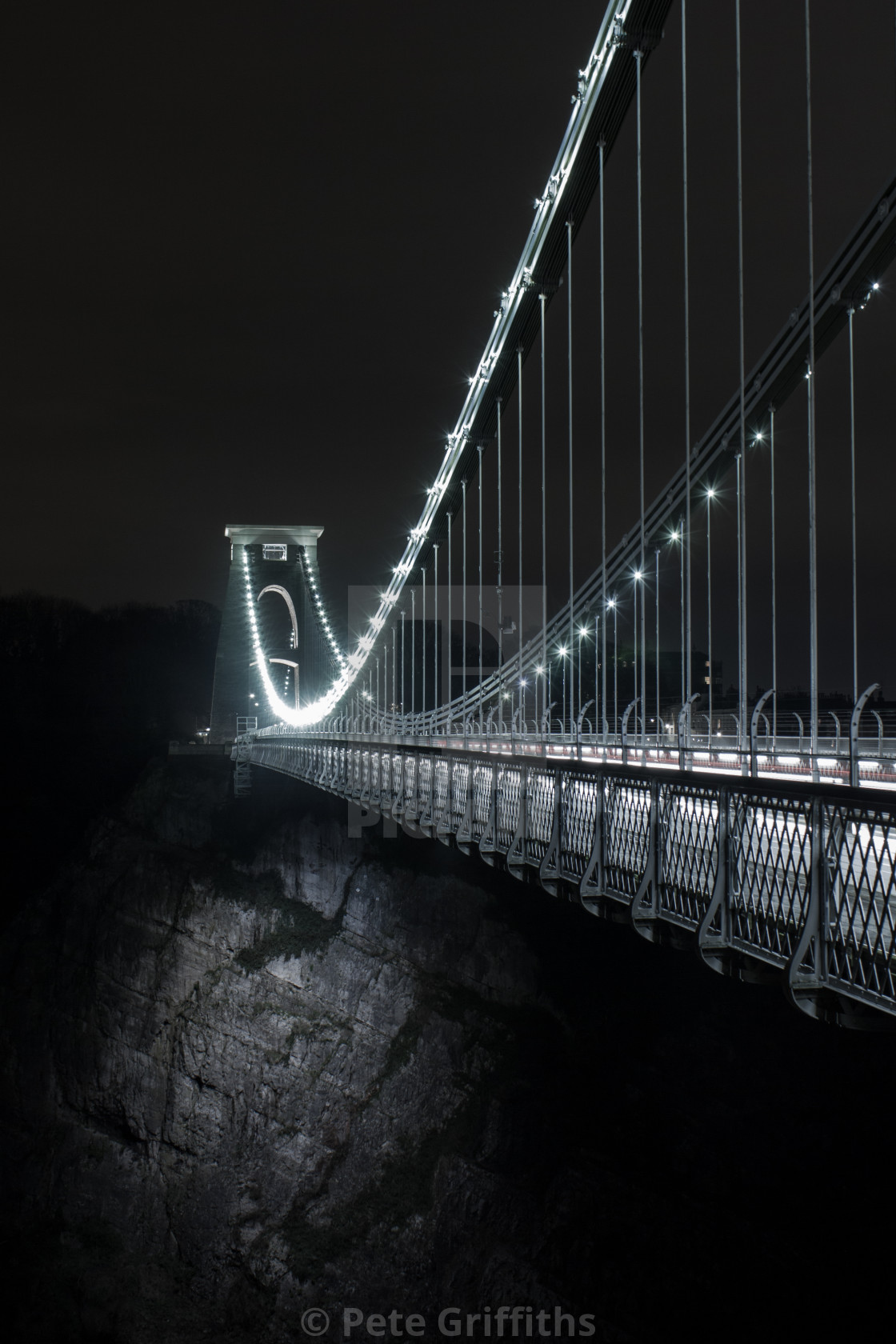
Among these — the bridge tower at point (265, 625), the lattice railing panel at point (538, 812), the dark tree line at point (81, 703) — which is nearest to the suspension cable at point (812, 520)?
the lattice railing panel at point (538, 812)

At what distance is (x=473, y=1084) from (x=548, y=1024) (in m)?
1.50

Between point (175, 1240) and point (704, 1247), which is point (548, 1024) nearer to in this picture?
point (704, 1247)

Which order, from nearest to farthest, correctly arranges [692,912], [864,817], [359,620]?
1. [864,817]
2. [692,912]
3. [359,620]

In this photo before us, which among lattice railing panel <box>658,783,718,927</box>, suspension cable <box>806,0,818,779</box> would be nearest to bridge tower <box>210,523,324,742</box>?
suspension cable <box>806,0,818,779</box>

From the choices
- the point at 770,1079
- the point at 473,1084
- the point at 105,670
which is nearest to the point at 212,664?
the point at 105,670

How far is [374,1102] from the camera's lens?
18375 mm

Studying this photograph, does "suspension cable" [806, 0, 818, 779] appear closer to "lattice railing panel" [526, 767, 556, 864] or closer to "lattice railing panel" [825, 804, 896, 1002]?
"lattice railing panel" [526, 767, 556, 864]

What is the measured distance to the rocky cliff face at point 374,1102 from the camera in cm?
1272

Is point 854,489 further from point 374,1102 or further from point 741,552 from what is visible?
point 374,1102

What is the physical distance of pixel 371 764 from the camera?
573 inches

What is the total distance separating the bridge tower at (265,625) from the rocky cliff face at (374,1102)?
24.5 metres

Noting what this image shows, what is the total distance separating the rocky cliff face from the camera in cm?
1272

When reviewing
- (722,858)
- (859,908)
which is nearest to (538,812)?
(722,858)

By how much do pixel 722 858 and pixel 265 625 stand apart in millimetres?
61777
